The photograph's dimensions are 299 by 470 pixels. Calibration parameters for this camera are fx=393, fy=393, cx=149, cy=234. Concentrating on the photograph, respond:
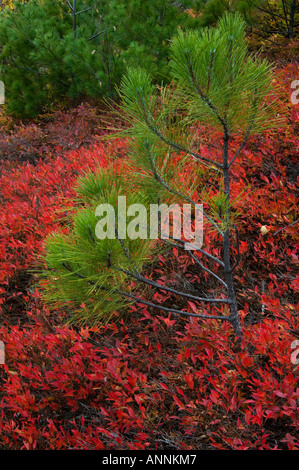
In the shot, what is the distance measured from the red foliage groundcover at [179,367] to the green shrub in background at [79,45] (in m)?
3.69

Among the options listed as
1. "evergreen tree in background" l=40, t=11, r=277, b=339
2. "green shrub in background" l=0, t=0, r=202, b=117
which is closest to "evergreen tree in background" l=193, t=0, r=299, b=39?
"green shrub in background" l=0, t=0, r=202, b=117

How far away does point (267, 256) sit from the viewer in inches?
126

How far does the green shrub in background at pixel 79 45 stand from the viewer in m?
6.68

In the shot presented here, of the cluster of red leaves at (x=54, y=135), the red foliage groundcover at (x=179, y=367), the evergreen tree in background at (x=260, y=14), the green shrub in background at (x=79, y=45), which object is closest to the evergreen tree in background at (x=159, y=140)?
the red foliage groundcover at (x=179, y=367)

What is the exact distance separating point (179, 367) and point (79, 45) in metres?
6.02

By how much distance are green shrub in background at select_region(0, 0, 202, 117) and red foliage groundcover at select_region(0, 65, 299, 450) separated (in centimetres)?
369

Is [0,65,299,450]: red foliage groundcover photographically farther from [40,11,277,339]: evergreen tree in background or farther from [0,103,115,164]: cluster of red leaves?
[0,103,115,164]: cluster of red leaves

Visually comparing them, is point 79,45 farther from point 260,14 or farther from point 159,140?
point 159,140

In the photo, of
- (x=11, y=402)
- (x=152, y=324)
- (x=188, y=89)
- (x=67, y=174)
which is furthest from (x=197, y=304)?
(x=67, y=174)

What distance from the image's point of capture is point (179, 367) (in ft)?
8.94

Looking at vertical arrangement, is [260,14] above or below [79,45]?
above

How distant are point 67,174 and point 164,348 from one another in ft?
11.3

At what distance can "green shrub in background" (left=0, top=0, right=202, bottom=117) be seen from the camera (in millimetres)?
6676

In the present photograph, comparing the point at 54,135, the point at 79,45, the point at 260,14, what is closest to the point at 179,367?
the point at 54,135
